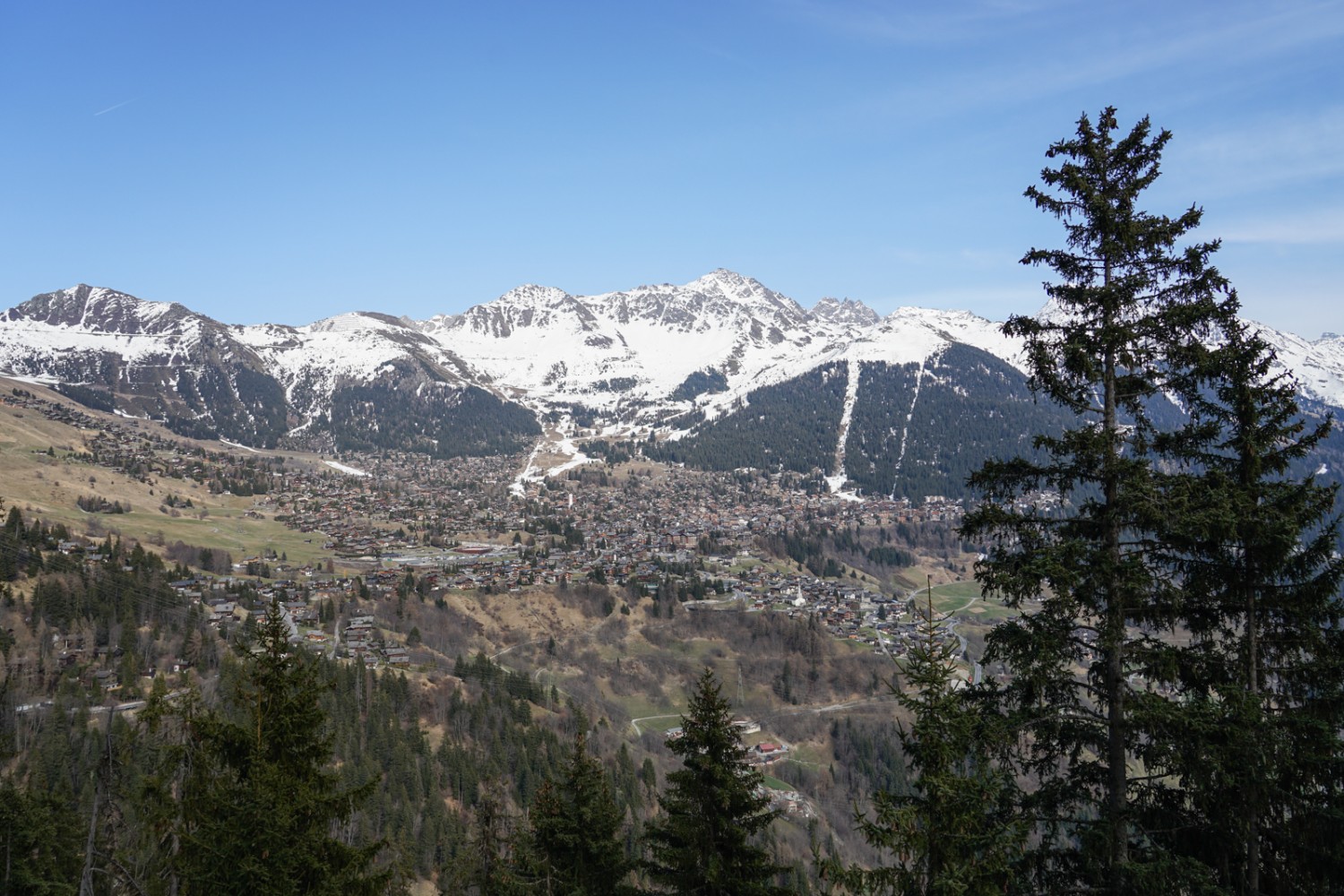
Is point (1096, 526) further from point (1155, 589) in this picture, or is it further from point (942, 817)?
point (942, 817)

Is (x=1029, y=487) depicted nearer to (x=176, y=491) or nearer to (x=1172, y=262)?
(x=1172, y=262)

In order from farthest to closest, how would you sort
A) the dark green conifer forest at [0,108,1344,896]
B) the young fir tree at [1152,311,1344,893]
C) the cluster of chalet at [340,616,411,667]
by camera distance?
the cluster of chalet at [340,616,411,667]
the young fir tree at [1152,311,1344,893]
the dark green conifer forest at [0,108,1344,896]

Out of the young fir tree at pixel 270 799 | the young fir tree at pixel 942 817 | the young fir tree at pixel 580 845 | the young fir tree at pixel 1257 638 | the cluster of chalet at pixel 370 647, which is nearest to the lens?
the young fir tree at pixel 942 817

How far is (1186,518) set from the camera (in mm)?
10219

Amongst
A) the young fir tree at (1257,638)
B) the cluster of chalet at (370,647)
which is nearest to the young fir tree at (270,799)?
the young fir tree at (1257,638)

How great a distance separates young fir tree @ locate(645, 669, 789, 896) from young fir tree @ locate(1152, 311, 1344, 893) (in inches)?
276

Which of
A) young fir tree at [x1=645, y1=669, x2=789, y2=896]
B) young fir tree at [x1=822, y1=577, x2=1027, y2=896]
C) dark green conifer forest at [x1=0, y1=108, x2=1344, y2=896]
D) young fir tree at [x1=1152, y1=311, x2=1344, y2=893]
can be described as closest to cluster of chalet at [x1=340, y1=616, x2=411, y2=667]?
dark green conifer forest at [x1=0, y1=108, x2=1344, y2=896]

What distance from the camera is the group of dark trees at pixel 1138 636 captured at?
10148mm

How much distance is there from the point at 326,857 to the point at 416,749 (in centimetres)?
6023

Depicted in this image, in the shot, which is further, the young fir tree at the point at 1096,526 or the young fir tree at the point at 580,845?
the young fir tree at the point at 580,845

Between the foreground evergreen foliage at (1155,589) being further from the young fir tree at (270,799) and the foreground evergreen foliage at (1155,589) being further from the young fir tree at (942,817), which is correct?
the young fir tree at (270,799)

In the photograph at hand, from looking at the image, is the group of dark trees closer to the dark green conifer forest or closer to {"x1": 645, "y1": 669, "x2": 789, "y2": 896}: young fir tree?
the dark green conifer forest

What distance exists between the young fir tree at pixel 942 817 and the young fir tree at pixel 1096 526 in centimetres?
104

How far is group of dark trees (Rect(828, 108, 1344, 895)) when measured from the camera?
10.1 m
